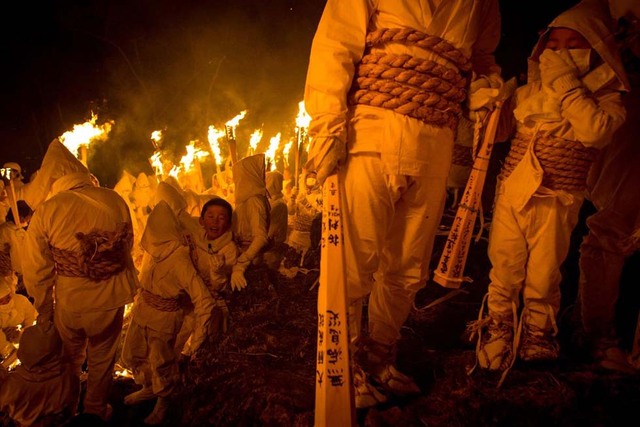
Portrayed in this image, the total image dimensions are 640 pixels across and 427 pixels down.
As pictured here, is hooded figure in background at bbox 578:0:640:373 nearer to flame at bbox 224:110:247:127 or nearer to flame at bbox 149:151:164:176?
flame at bbox 224:110:247:127

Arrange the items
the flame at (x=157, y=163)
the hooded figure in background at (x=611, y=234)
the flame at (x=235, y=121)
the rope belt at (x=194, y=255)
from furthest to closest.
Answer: the flame at (x=157, y=163) → the flame at (x=235, y=121) → the rope belt at (x=194, y=255) → the hooded figure in background at (x=611, y=234)

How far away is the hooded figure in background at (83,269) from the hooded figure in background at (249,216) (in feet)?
4.90

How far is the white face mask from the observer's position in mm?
2428

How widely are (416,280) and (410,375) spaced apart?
88 centimetres

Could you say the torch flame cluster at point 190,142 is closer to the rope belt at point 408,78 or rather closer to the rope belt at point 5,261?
the rope belt at point 5,261

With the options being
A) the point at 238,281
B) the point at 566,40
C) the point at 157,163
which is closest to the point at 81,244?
the point at 238,281

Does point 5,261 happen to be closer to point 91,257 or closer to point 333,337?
point 91,257

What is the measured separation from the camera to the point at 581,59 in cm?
244

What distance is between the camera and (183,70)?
12672 mm

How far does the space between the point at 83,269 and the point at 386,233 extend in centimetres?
292

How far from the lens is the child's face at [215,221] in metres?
4.65

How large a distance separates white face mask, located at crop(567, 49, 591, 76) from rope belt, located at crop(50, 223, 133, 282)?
415 cm

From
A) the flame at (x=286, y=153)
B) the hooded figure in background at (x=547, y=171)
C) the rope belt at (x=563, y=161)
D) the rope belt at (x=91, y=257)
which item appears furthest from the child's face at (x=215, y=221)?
the flame at (x=286, y=153)

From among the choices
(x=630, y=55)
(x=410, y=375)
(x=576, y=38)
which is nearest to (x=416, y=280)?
(x=410, y=375)
